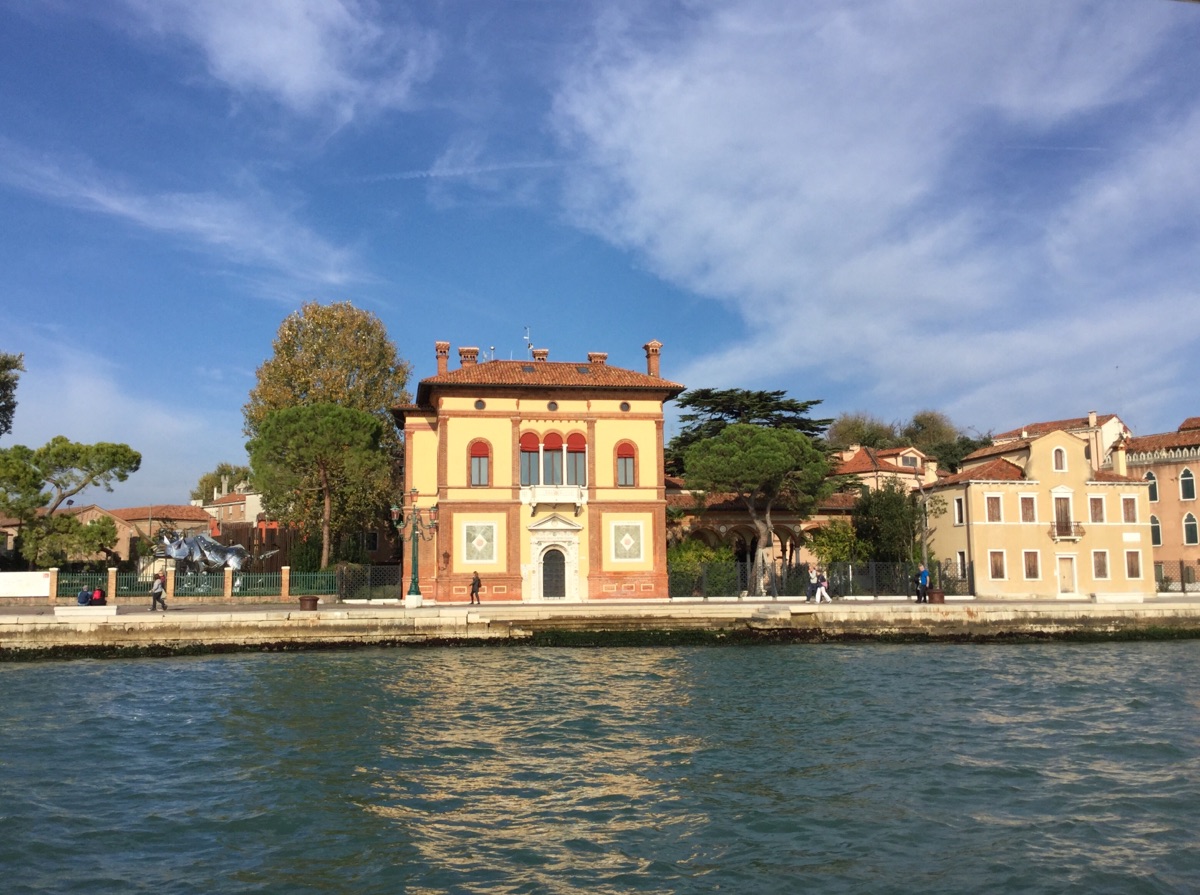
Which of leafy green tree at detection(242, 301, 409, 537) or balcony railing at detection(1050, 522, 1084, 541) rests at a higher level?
leafy green tree at detection(242, 301, 409, 537)

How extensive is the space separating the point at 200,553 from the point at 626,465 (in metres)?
15.9

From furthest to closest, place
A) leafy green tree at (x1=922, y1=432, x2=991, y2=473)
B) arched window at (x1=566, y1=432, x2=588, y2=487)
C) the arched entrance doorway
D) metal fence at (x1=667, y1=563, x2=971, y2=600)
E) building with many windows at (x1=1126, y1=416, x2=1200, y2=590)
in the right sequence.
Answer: leafy green tree at (x1=922, y1=432, x2=991, y2=473) → building with many windows at (x1=1126, y1=416, x2=1200, y2=590) → metal fence at (x1=667, y1=563, x2=971, y2=600) → arched window at (x1=566, y1=432, x2=588, y2=487) → the arched entrance doorway

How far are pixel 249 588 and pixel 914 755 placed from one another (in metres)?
25.0

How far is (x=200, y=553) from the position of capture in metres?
34.0

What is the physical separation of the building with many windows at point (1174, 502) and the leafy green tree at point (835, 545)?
13962 millimetres

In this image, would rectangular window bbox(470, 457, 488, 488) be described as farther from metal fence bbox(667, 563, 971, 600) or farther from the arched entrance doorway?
metal fence bbox(667, 563, 971, 600)

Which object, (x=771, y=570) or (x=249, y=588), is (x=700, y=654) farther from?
(x=249, y=588)

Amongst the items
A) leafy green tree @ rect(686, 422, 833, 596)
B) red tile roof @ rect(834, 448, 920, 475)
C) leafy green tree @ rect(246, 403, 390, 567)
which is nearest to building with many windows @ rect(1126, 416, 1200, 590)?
red tile roof @ rect(834, 448, 920, 475)

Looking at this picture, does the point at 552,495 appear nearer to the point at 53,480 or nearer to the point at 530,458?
the point at 530,458

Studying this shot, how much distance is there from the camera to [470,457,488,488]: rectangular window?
3375cm

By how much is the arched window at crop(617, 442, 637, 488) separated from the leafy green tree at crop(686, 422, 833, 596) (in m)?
2.66

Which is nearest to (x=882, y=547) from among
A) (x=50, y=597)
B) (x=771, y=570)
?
(x=771, y=570)

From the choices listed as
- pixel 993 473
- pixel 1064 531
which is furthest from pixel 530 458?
pixel 1064 531

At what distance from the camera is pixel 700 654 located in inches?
968
